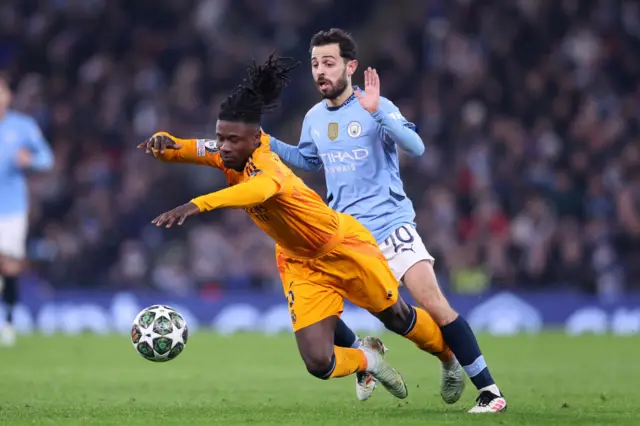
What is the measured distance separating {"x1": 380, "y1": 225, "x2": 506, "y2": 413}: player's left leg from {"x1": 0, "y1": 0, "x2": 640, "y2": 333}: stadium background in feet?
28.9

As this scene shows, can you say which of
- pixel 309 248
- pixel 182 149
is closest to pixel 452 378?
pixel 309 248

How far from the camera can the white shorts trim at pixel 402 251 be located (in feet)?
25.5

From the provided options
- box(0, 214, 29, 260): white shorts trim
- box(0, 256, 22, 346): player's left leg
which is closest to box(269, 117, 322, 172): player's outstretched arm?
box(0, 214, 29, 260): white shorts trim

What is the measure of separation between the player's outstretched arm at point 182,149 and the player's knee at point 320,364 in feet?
4.63

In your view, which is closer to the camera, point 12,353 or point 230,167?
point 230,167

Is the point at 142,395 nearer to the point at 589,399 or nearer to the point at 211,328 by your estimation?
the point at 589,399

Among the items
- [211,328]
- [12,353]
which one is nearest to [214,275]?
[211,328]

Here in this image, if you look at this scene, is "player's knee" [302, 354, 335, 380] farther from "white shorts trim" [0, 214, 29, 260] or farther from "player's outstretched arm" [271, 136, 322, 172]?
"white shorts trim" [0, 214, 29, 260]

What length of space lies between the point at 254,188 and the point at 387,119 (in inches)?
51.4

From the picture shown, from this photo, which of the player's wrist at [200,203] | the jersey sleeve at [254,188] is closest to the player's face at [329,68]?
the jersey sleeve at [254,188]

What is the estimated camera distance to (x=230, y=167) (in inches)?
284

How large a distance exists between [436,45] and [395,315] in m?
12.8

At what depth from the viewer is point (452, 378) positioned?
311 inches

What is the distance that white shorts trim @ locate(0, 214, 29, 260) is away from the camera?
45.2 ft
